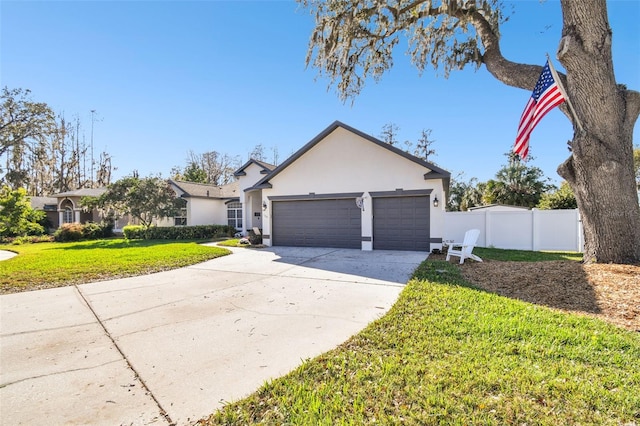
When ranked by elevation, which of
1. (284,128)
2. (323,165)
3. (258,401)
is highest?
(284,128)

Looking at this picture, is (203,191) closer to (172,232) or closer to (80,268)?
(172,232)

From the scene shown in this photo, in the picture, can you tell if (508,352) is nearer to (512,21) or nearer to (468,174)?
(512,21)

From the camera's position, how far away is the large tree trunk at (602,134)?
6770mm

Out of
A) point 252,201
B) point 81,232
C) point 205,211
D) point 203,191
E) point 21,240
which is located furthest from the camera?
point 203,191

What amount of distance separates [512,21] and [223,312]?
12750mm

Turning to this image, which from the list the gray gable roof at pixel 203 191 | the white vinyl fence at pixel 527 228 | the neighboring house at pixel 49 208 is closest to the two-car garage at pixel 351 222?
the white vinyl fence at pixel 527 228

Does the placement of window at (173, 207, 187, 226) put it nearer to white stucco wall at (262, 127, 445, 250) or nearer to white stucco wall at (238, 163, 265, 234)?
white stucco wall at (238, 163, 265, 234)

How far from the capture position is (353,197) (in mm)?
12477

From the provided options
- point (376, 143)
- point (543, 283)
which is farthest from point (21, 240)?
point (543, 283)

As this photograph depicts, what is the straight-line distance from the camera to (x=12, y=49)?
12.5m

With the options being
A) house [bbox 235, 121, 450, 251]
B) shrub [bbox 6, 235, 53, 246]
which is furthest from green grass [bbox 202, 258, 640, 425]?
shrub [bbox 6, 235, 53, 246]

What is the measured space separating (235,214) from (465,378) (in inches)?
862

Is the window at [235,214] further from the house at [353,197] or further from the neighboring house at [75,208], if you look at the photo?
the neighboring house at [75,208]

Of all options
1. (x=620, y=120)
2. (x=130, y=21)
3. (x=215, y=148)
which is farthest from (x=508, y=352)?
(x=215, y=148)
